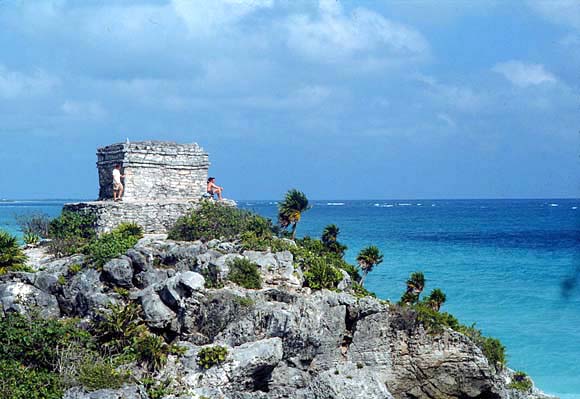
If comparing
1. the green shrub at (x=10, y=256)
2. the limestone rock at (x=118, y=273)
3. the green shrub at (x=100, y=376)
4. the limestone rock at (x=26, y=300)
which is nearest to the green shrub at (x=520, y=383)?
the limestone rock at (x=118, y=273)

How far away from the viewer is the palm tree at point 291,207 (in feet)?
70.3

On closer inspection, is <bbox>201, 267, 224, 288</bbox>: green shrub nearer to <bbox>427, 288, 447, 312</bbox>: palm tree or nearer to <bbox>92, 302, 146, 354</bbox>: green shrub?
<bbox>92, 302, 146, 354</bbox>: green shrub

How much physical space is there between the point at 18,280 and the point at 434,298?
1179cm

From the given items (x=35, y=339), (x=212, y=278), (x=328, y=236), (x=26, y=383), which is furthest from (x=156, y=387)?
(x=328, y=236)

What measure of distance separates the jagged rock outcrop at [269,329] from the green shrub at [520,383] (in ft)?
13.0

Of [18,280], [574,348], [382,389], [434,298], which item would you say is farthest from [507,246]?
[18,280]

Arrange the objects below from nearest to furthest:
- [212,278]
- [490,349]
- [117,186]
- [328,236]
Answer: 1. [212,278]
2. [490,349]
3. [117,186]
4. [328,236]

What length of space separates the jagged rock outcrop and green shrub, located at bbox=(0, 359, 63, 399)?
1920mm

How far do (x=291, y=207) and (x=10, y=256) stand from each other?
8.90m

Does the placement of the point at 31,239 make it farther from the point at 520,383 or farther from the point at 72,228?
the point at 520,383

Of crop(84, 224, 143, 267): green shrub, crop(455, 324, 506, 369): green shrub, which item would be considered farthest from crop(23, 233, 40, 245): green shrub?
crop(455, 324, 506, 369): green shrub

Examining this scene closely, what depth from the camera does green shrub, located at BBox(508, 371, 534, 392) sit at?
21.2m

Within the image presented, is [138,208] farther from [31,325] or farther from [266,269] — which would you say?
[31,325]

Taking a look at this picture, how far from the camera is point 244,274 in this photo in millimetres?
16547
